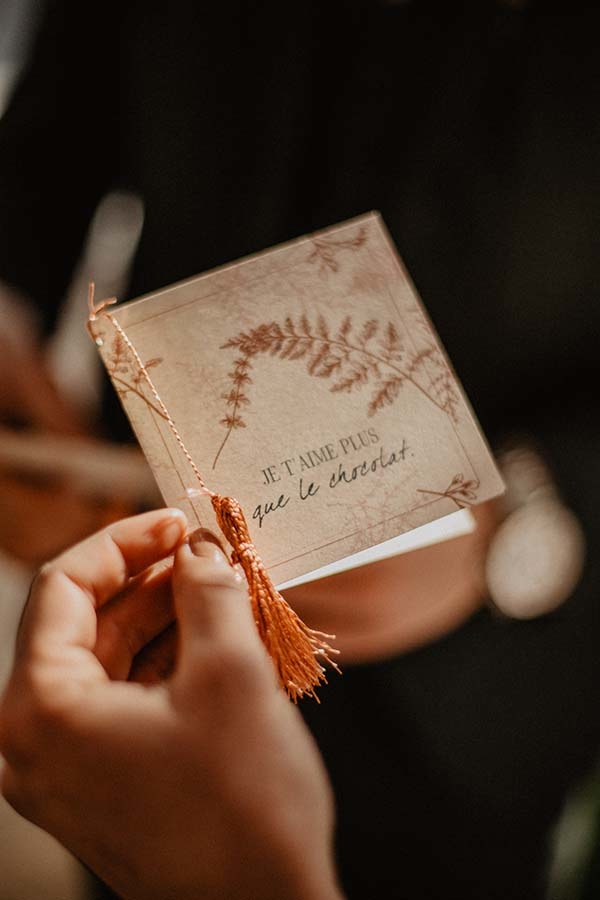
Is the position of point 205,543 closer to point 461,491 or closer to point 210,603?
point 210,603

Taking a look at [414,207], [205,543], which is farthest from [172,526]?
[414,207]

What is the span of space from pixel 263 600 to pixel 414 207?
0.82m

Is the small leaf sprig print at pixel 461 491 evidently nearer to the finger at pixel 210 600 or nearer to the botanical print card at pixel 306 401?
the botanical print card at pixel 306 401

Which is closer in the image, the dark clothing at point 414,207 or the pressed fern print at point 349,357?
the pressed fern print at point 349,357

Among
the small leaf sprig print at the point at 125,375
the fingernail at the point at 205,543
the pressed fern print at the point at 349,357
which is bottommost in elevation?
the fingernail at the point at 205,543

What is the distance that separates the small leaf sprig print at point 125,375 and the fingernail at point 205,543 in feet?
0.24

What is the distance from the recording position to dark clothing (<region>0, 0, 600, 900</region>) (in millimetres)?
936

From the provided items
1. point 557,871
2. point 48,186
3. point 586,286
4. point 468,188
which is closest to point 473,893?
point 557,871

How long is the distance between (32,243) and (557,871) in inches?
41.2

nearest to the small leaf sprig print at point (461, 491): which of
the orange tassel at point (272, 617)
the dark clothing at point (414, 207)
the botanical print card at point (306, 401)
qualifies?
the botanical print card at point (306, 401)

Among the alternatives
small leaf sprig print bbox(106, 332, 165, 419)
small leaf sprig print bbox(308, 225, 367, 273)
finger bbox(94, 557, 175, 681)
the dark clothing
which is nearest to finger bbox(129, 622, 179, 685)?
finger bbox(94, 557, 175, 681)

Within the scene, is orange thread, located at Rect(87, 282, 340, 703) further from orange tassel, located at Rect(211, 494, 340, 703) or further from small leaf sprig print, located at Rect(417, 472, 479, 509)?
small leaf sprig print, located at Rect(417, 472, 479, 509)

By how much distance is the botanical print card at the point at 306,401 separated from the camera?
15.4 inches

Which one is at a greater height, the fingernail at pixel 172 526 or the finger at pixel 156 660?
the fingernail at pixel 172 526
